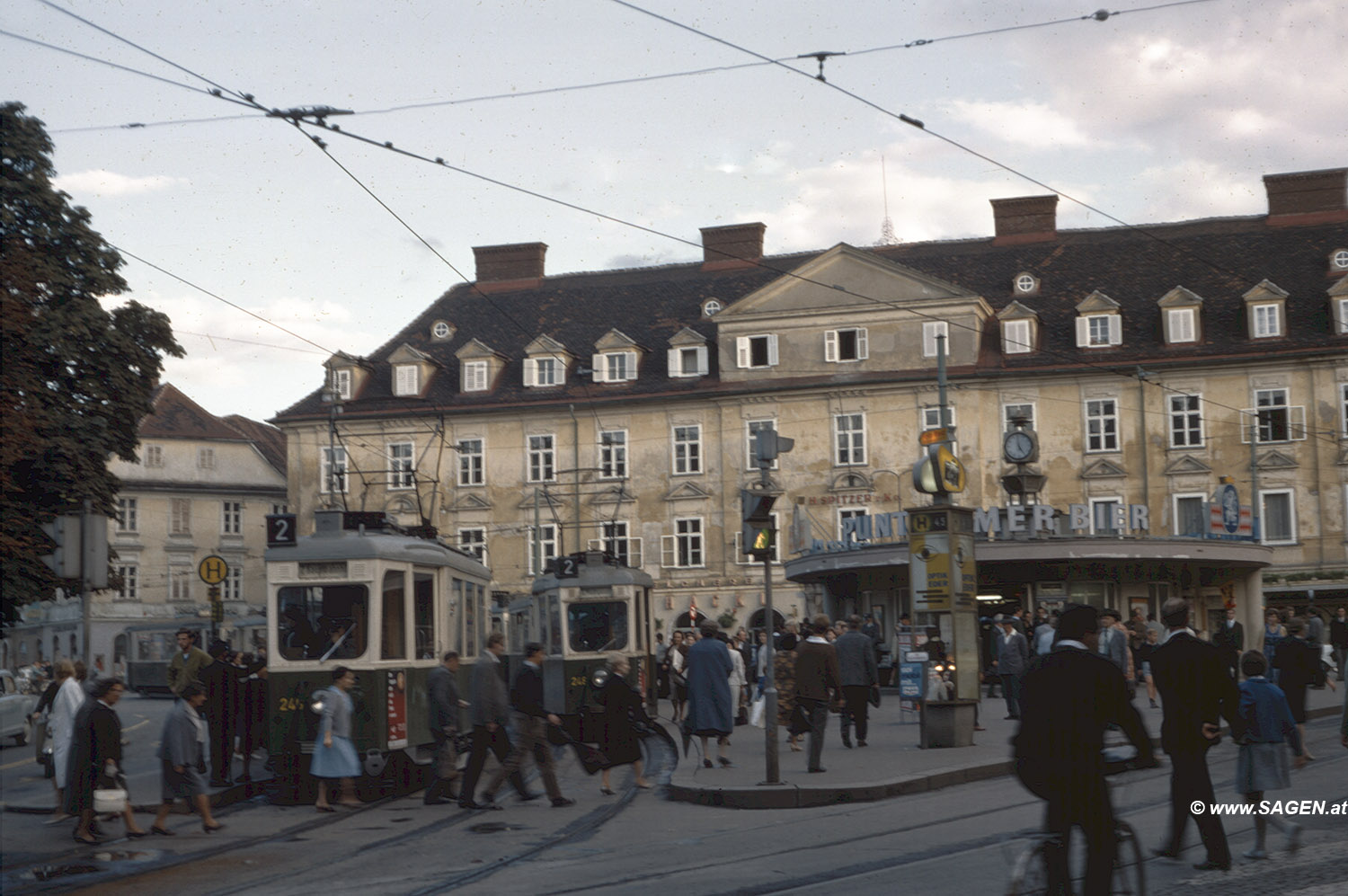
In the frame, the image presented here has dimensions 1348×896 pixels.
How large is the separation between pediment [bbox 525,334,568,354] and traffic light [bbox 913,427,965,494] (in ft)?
125

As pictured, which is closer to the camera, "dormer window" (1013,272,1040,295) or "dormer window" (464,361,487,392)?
"dormer window" (1013,272,1040,295)

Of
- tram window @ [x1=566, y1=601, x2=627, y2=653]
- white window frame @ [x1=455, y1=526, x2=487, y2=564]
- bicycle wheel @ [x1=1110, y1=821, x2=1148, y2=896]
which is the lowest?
Result: bicycle wheel @ [x1=1110, y1=821, x2=1148, y2=896]

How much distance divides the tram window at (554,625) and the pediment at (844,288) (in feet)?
95.8

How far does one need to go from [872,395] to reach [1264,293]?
13.3m

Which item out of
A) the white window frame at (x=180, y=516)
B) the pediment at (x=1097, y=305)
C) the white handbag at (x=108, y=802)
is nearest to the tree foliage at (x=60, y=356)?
the white handbag at (x=108, y=802)

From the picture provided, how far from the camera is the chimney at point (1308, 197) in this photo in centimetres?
5731

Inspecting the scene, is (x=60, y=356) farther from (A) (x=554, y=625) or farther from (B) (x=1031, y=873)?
(B) (x=1031, y=873)

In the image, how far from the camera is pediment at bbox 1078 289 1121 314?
182ft

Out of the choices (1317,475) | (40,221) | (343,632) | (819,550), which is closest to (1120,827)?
(343,632)

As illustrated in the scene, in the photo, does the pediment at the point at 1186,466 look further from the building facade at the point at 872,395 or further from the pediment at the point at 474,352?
the pediment at the point at 474,352

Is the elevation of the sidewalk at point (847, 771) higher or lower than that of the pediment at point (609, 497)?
lower

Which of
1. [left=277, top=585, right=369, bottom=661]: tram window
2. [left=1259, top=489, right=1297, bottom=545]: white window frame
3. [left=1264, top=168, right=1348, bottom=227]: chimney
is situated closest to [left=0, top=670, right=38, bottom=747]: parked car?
[left=277, top=585, right=369, bottom=661]: tram window

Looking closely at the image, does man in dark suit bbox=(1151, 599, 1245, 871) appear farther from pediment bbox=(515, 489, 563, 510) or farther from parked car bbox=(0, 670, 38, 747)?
pediment bbox=(515, 489, 563, 510)

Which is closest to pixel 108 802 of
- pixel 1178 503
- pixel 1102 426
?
pixel 1102 426
